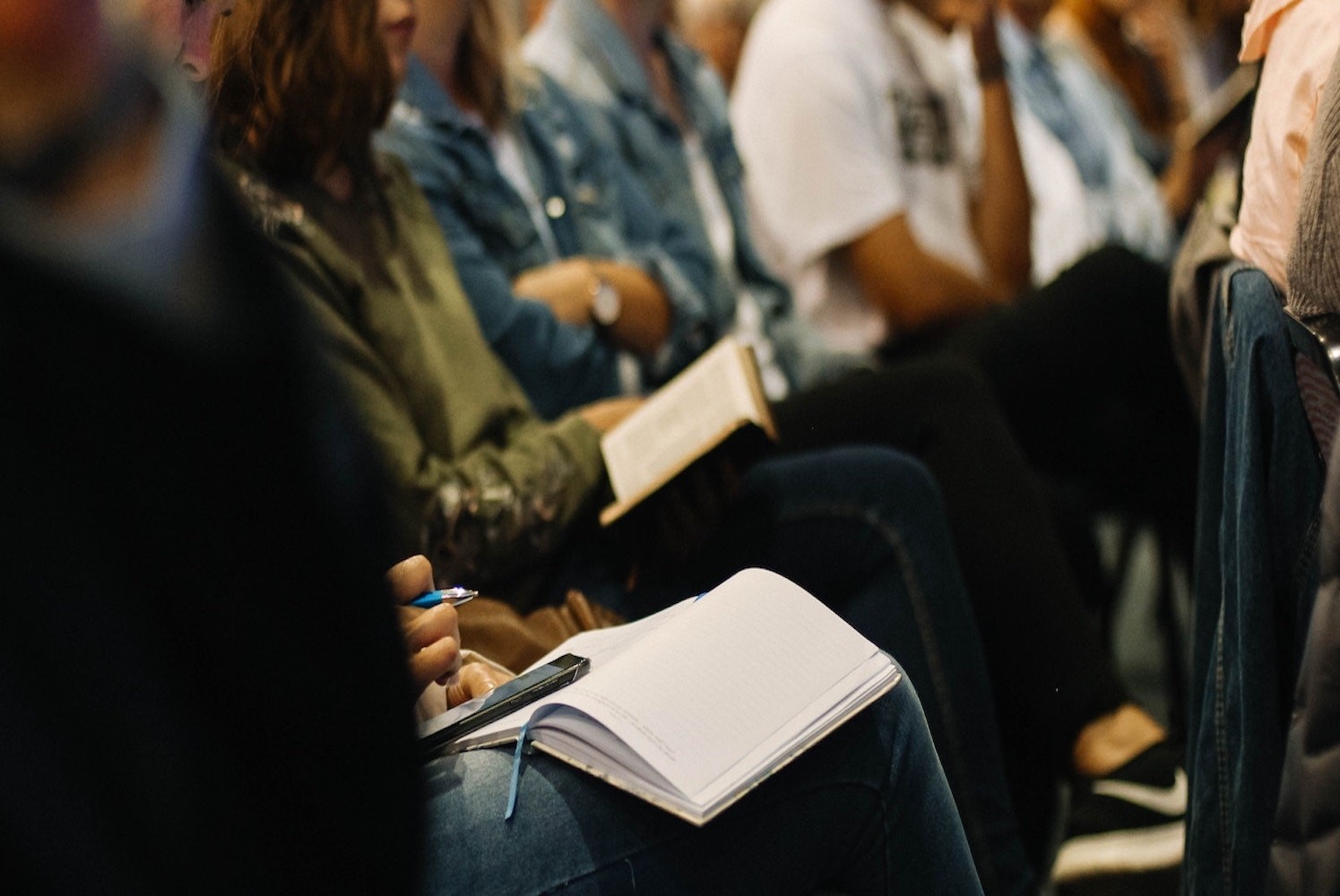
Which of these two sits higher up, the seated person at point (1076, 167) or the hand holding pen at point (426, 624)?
the hand holding pen at point (426, 624)

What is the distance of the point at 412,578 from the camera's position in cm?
84

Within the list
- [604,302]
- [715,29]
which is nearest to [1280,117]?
[604,302]

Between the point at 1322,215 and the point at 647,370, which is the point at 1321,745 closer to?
the point at 1322,215

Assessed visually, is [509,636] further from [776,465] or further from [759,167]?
[759,167]

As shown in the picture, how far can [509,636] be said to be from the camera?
1.01 meters

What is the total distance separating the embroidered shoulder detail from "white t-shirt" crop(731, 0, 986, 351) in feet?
3.35

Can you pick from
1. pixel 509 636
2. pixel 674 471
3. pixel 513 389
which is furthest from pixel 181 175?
pixel 513 389

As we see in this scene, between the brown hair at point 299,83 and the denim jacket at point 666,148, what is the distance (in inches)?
26.4

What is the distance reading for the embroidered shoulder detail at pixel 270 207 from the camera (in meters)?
0.99

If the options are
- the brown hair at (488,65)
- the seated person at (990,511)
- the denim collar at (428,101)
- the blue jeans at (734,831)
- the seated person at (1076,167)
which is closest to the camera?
the blue jeans at (734,831)

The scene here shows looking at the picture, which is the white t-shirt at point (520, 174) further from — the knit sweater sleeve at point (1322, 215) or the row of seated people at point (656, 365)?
the knit sweater sleeve at point (1322, 215)

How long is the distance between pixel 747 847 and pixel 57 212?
48 cm

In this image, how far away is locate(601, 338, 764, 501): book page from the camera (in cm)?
125

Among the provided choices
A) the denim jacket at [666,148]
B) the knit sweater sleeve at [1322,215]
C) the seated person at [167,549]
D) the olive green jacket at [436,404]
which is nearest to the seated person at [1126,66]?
the denim jacket at [666,148]
